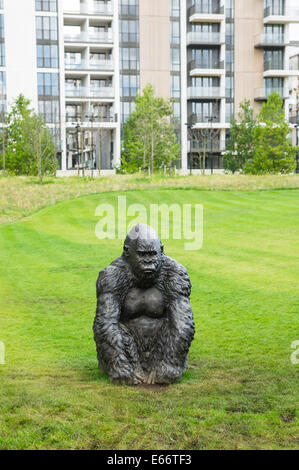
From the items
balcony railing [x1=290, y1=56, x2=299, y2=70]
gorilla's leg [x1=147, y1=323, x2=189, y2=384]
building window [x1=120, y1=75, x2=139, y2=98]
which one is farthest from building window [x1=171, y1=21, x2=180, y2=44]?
gorilla's leg [x1=147, y1=323, x2=189, y2=384]

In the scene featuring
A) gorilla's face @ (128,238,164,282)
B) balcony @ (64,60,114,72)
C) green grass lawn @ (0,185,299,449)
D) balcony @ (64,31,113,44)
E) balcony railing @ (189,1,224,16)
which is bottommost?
green grass lawn @ (0,185,299,449)

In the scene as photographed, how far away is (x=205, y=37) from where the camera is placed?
76.3m

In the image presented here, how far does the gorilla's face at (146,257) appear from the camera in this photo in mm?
6676

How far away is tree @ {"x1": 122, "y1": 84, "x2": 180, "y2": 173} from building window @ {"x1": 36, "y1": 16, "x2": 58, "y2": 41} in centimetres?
1512

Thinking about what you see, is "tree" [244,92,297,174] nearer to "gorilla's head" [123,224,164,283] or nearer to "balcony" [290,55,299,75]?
"balcony" [290,55,299,75]

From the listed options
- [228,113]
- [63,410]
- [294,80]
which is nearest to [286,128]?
[228,113]

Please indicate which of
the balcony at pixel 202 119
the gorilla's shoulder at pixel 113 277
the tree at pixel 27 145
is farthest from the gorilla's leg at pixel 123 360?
the balcony at pixel 202 119

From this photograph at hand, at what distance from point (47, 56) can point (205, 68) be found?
20228 millimetres

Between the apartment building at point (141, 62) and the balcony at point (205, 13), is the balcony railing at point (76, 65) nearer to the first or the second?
the apartment building at point (141, 62)

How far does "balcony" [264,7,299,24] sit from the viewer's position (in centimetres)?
7650

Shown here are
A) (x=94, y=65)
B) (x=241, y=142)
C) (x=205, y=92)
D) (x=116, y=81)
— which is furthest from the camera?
(x=205, y=92)

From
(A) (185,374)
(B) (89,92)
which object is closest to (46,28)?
(B) (89,92)

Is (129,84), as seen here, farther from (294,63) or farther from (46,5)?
(294,63)

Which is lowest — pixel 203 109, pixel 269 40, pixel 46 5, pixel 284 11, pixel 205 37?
pixel 203 109
